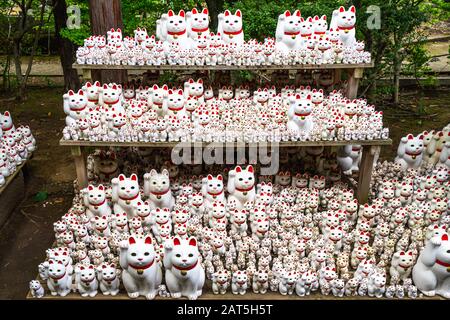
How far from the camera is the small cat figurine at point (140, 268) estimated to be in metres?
4.26

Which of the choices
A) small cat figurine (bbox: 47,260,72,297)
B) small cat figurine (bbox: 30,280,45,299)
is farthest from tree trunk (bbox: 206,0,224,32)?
small cat figurine (bbox: 30,280,45,299)

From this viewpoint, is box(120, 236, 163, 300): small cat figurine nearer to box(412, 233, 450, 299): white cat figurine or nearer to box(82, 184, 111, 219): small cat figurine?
box(82, 184, 111, 219): small cat figurine

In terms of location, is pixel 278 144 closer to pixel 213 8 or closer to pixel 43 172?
pixel 43 172

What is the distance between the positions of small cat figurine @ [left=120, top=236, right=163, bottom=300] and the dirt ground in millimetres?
1303

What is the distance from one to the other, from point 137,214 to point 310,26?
3016 millimetres

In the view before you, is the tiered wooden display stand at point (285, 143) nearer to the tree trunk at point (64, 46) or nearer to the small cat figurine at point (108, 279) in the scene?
the small cat figurine at point (108, 279)

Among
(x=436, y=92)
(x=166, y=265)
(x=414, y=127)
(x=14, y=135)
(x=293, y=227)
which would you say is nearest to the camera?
(x=166, y=265)

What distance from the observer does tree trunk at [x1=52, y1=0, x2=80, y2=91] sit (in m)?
9.23

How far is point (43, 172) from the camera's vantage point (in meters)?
7.54

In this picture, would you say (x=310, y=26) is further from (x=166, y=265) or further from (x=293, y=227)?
(x=166, y=265)

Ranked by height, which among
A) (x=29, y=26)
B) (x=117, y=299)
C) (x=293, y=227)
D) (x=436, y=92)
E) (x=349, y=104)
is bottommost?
(x=117, y=299)

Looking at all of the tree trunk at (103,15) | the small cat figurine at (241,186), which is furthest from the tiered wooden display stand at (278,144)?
the tree trunk at (103,15)

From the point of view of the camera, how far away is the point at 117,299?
4570mm

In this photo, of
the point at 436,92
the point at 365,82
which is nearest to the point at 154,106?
the point at 365,82
